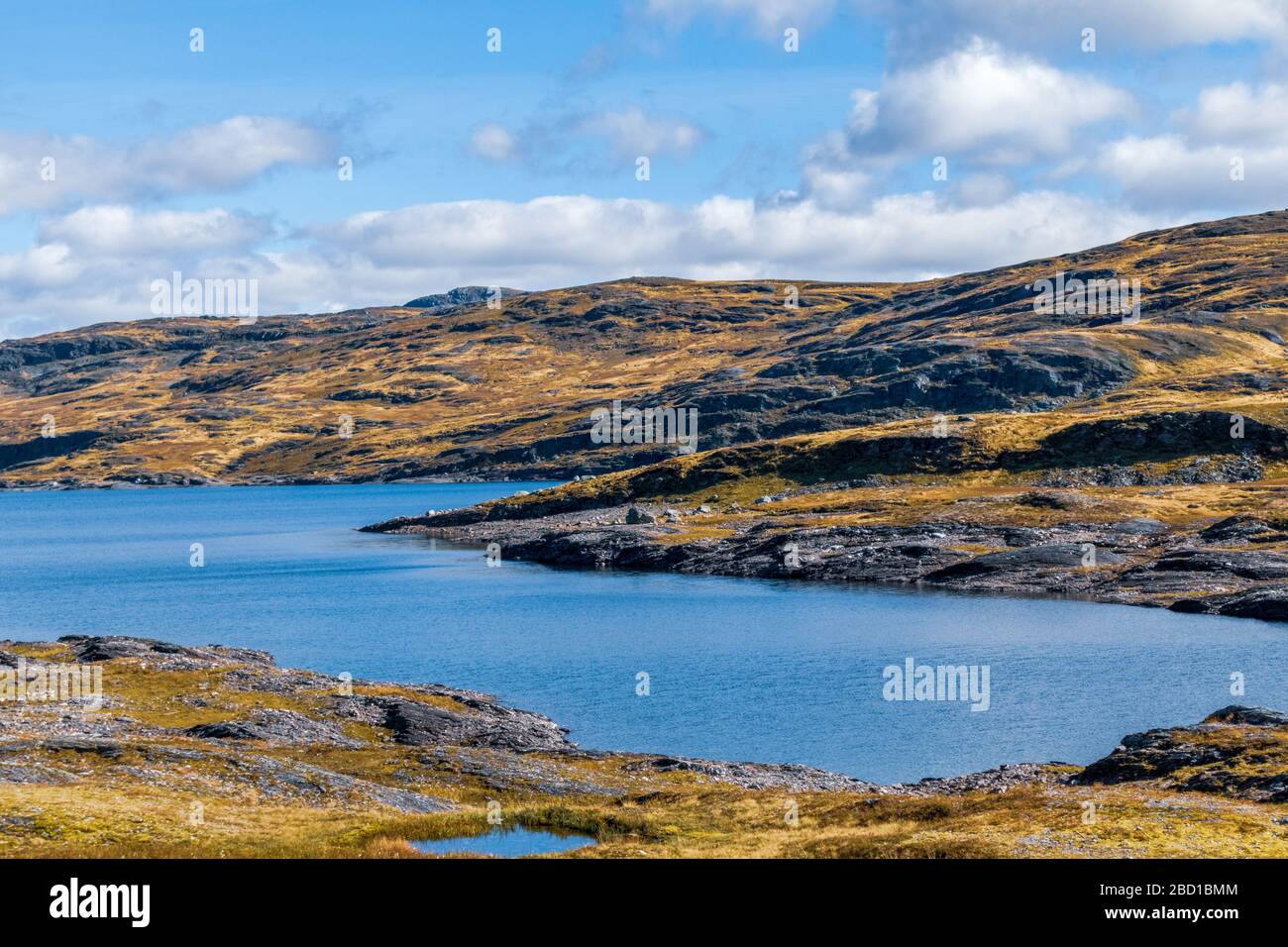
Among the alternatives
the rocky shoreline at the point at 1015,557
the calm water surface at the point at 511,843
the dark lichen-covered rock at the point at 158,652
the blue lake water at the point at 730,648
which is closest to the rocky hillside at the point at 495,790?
the calm water surface at the point at 511,843

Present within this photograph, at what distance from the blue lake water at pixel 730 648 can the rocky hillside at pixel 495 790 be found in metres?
9.58

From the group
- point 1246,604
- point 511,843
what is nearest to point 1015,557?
point 1246,604

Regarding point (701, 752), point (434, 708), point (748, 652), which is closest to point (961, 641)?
point (748, 652)

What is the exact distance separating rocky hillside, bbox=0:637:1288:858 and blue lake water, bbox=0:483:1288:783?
31.4ft

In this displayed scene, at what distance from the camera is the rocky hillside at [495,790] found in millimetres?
45531

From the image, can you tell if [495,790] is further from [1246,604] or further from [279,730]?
[1246,604]

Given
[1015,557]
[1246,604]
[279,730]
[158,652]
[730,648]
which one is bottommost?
[730,648]

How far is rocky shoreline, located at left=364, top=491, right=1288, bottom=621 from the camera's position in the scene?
13950 centimetres

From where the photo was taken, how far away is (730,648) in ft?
385

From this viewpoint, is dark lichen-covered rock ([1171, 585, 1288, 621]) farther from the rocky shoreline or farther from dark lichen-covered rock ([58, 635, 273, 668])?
dark lichen-covered rock ([58, 635, 273, 668])

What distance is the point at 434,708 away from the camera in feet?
278

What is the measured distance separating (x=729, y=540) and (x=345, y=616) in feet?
211

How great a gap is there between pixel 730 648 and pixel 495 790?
2217 inches
